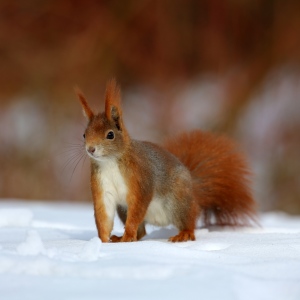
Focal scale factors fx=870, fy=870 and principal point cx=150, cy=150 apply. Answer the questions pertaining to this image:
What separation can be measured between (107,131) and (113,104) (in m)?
0.10

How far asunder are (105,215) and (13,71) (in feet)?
13.9

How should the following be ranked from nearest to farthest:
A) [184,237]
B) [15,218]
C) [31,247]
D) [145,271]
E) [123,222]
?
[145,271] → [31,247] → [184,237] → [123,222] → [15,218]

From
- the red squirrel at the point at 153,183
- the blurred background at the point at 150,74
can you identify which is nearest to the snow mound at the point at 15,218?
the red squirrel at the point at 153,183

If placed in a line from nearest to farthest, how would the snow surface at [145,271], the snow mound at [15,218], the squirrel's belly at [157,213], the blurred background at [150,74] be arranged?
the snow surface at [145,271] → the squirrel's belly at [157,213] → the snow mound at [15,218] → the blurred background at [150,74]

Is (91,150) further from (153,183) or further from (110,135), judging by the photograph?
(153,183)

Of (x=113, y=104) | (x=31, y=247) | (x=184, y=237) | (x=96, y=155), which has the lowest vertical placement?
(x=31, y=247)

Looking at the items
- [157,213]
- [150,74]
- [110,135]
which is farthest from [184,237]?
[150,74]

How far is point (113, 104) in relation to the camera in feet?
10.1

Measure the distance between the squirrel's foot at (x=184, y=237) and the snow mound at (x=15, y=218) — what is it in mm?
678

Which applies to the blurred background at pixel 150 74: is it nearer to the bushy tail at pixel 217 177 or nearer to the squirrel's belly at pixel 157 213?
the bushy tail at pixel 217 177

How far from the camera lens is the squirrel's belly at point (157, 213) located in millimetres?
3215

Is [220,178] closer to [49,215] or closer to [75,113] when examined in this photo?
[49,215]

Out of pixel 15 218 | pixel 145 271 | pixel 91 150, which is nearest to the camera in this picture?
pixel 145 271

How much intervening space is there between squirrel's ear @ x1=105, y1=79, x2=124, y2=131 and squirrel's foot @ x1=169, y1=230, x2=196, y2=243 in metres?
0.44
